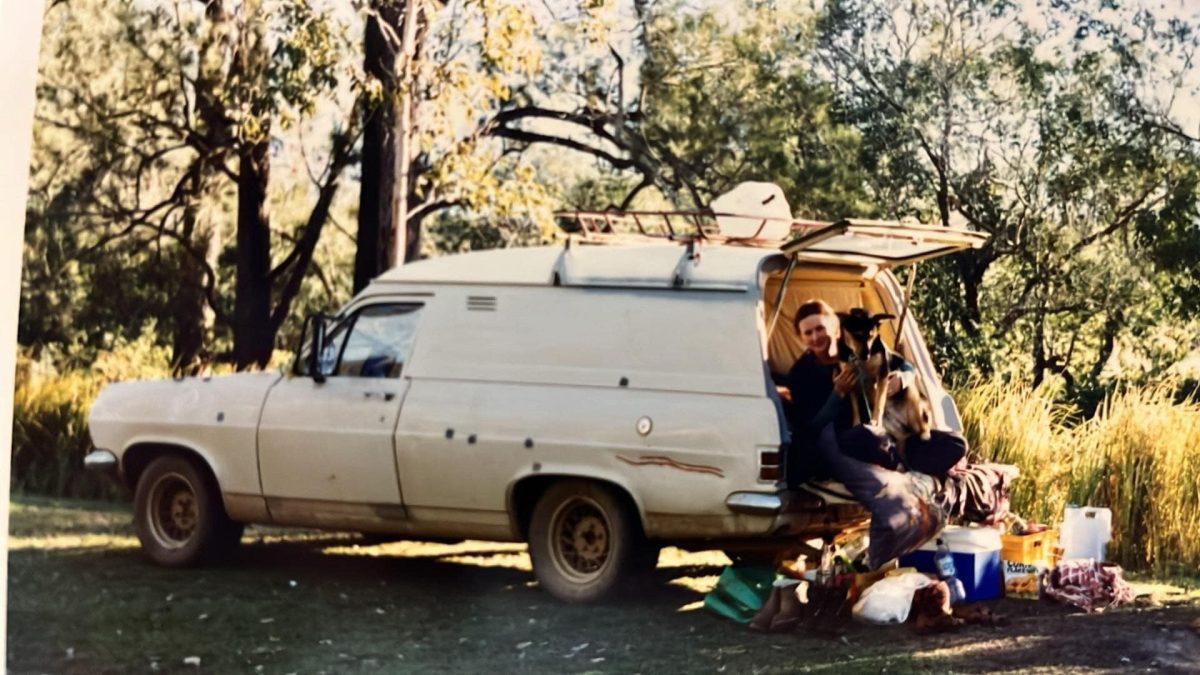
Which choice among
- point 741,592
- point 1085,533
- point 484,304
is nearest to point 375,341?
point 484,304

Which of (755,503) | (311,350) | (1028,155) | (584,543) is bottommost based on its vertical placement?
(584,543)

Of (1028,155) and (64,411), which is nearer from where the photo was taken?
(1028,155)

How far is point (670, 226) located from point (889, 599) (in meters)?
1.17

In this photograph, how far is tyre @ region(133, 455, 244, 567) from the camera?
4.82 m

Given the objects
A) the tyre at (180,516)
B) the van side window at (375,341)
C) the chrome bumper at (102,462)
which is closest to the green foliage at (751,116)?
the van side window at (375,341)

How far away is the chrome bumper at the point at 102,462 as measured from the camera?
491 centimetres

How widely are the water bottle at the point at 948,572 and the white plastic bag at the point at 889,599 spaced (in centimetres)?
6

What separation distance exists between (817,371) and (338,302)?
4.66 feet

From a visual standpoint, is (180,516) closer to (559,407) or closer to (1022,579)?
(559,407)

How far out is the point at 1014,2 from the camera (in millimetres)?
4355

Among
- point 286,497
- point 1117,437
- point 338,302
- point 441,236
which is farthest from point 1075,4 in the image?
point 286,497

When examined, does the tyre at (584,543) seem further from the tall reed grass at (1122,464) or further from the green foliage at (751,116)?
the tall reed grass at (1122,464)

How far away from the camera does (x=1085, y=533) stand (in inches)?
172

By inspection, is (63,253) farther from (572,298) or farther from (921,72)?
(921,72)
